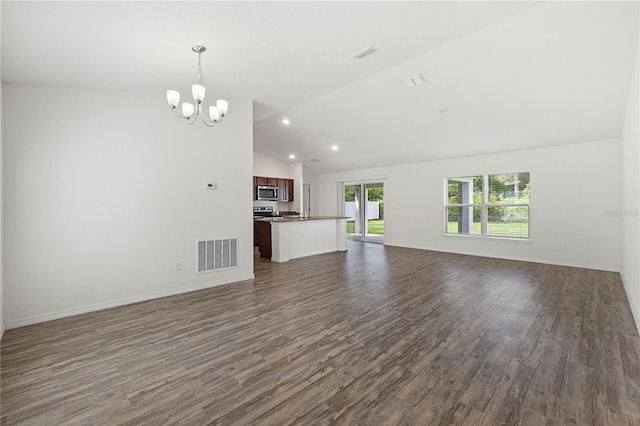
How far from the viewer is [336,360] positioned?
241 centimetres

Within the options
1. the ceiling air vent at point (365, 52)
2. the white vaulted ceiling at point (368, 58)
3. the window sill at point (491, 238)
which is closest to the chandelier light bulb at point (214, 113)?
the white vaulted ceiling at point (368, 58)

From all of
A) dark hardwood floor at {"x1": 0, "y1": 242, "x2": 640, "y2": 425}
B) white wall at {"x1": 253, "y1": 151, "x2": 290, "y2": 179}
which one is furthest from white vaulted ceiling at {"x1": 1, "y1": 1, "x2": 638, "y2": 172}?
white wall at {"x1": 253, "y1": 151, "x2": 290, "y2": 179}

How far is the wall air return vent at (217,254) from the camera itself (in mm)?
4449

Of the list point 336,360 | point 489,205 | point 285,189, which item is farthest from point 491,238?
point 285,189

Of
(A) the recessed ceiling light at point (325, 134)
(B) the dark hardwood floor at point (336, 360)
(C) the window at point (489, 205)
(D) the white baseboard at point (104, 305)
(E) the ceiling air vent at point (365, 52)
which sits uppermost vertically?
(A) the recessed ceiling light at point (325, 134)

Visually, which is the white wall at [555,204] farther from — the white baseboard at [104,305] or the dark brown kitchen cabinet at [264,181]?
the white baseboard at [104,305]

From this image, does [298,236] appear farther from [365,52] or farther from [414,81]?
[365,52]

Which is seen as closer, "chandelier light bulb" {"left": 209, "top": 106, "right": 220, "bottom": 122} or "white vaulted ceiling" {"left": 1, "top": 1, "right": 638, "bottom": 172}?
"white vaulted ceiling" {"left": 1, "top": 1, "right": 638, "bottom": 172}

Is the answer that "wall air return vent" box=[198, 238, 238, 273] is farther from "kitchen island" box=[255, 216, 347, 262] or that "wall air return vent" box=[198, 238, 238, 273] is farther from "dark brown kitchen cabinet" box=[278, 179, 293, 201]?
"dark brown kitchen cabinet" box=[278, 179, 293, 201]

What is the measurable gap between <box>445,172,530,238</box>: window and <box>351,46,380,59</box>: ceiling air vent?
496 centimetres

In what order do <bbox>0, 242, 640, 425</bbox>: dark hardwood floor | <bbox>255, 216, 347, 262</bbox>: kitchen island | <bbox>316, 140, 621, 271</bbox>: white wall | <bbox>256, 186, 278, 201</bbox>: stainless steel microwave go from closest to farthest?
<bbox>0, 242, 640, 425</bbox>: dark hardwood floor, <bbox>316, 140, 621, 271</bbox>: white wall, <bbox>255, 216, 347, 262</bbox>: kitchen island, <bbox>256, 186, 278, 201</bbox>: stainless steel microwave

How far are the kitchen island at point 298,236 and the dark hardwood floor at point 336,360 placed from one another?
2391 millimetres

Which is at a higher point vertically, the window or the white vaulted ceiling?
the white vaulted ceiling

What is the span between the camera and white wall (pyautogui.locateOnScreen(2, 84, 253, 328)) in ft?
10.5
